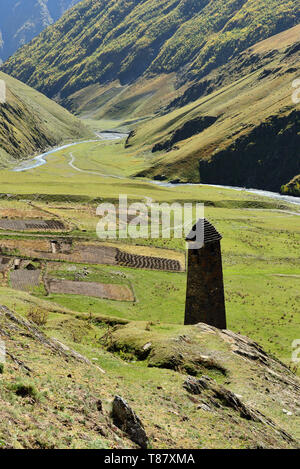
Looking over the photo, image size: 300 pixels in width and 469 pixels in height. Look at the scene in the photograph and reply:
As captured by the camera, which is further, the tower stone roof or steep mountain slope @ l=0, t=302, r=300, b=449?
the tower stone roof

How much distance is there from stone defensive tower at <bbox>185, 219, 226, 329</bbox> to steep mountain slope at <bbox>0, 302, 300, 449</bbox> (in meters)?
2.22

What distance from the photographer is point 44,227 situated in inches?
2936

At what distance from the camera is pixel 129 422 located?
40.3 feet

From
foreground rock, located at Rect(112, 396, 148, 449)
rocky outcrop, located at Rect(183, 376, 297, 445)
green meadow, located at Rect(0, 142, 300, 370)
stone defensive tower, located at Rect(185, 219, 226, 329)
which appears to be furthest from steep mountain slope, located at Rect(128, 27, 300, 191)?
foreground rock, located at Rect(112, 396, 148, 449)

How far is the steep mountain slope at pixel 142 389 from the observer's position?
37.1ft

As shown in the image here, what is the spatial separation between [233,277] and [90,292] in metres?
18.9

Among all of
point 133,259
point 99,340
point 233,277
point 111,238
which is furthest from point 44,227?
point 99,340

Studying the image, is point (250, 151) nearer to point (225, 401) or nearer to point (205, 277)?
point (205, 277)

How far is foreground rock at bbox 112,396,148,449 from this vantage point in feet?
39.4

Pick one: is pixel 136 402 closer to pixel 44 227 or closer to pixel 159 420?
pixel 159 420

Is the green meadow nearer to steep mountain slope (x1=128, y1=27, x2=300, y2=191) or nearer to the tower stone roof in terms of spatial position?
the tower stone roof

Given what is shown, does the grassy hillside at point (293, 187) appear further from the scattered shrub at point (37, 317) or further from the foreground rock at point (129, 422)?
the foreground rock at point (129, 422)

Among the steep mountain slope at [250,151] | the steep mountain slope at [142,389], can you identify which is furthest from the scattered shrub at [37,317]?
the steep mountain slope at [250,151]

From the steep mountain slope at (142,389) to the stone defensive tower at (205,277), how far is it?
2.22m
